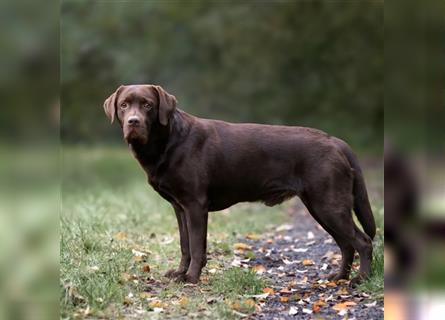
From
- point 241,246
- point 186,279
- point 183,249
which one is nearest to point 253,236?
point 241,246

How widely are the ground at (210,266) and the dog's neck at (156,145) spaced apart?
0.93 metres

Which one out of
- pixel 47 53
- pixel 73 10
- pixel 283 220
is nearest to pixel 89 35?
pixel 73 10

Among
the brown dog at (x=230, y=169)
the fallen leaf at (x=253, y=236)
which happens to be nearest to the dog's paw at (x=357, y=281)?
the brown dog at (x=230, y=169)

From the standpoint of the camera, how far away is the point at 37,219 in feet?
8.08

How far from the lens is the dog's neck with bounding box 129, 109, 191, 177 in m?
5.64

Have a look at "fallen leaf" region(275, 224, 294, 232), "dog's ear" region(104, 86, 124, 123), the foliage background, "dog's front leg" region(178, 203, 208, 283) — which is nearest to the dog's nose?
"dog's ear" region(104, 86, 124, 123)

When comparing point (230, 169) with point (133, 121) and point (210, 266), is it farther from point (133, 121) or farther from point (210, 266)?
point (210, 266)

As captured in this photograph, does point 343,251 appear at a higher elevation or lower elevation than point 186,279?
higher

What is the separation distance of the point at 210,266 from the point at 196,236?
920mm

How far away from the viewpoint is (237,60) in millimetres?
19969

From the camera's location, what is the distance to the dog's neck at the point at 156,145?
5.64 m

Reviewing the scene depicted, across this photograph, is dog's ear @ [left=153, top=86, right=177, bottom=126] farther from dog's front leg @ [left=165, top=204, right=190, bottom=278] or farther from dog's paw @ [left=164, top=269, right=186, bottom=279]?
dog's paw @ [left=164, top=269, right=186, bottom=279]

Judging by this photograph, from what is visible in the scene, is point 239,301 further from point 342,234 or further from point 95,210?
point 95,210

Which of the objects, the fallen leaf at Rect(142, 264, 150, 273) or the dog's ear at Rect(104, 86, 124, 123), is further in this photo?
the fallen leaf at Rect(142, 264, 150, 273)
